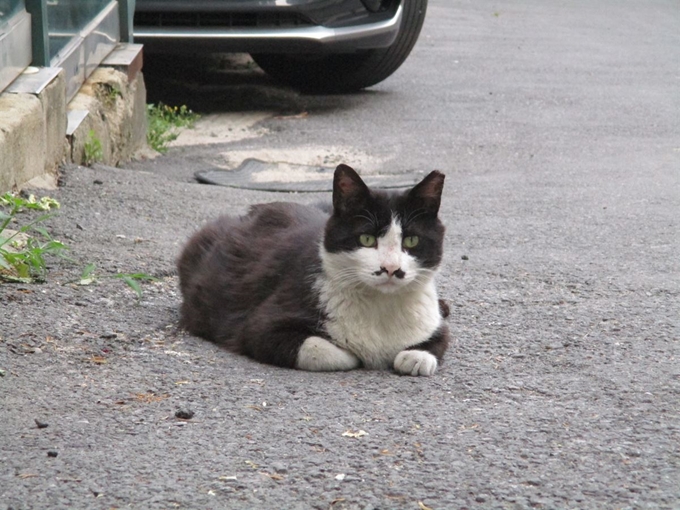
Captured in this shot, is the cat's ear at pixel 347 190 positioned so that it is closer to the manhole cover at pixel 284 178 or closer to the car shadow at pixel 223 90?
the manhole cover at pixel 284 178

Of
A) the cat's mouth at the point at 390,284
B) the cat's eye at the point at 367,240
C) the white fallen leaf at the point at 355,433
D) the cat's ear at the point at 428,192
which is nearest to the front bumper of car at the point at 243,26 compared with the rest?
the cat's ear at the point at 428,192

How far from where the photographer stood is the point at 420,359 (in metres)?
3.73

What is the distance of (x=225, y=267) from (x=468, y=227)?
7.39 feet

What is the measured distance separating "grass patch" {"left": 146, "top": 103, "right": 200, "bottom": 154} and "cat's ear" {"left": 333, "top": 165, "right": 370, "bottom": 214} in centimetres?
444

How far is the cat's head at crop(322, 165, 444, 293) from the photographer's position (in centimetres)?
371

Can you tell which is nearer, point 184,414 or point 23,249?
point 184,414

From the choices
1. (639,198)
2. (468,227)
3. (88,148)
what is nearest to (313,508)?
(468,227)

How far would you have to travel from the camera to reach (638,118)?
939cm

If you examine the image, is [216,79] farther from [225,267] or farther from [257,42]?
[225,267]

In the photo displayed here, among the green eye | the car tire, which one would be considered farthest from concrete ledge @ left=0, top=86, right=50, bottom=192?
Result: the car tire

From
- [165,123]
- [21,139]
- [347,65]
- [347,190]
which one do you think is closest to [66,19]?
[21,139]

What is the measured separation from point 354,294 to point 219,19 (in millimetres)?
5448

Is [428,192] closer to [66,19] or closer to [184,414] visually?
[184,414]

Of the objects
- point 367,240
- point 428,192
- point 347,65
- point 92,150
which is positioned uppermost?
point 428,192
